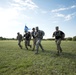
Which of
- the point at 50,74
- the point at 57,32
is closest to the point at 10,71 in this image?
the point at 50,74

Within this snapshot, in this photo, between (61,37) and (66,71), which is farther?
(61,37)

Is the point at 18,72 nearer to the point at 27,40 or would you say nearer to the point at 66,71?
the point at 66,71

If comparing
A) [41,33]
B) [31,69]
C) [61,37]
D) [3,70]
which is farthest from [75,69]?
[41,33]

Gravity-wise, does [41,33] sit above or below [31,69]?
above

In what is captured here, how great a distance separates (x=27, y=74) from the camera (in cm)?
734

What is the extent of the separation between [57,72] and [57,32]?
633 cm

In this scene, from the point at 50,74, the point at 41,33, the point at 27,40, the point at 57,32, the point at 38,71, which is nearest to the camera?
the point at 50,74

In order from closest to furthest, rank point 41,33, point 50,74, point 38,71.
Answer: point 50,74 < point 38,71 < point 41,33

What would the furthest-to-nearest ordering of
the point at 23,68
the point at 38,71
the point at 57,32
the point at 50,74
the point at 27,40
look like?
the point at 27,40 < the point at 57,32 < the point at 23,68 < the point at 38,71 < the point at 50,74

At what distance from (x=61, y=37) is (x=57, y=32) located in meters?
0.56

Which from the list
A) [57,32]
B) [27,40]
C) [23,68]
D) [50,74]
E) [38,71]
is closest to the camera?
[50,74]

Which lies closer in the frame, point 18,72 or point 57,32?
point 18,72

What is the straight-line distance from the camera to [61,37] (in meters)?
13.5

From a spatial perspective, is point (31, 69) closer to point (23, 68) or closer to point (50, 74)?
point (23, 68)
